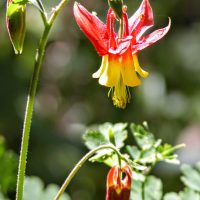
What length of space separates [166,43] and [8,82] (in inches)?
45.0

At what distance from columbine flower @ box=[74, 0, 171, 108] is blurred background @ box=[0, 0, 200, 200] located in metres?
2.18

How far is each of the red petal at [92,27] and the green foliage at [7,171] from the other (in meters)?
0.79

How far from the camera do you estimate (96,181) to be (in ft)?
14.1

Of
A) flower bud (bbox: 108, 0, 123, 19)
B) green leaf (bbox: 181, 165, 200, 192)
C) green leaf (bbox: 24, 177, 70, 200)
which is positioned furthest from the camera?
green leaf (bbox: 24, 177, 70, 200)

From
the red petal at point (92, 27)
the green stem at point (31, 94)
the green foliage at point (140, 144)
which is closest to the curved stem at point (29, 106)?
the green stem at point (31, 94)

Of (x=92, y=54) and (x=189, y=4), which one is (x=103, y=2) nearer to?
(x=92, y=54)

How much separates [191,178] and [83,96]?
7.43 ft

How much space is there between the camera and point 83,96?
4652 millimetres

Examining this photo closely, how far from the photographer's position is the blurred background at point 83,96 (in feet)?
14.1

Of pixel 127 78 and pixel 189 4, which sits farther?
pixel 189 4

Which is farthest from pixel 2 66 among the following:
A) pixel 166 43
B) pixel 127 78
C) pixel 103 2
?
pixel 127 78

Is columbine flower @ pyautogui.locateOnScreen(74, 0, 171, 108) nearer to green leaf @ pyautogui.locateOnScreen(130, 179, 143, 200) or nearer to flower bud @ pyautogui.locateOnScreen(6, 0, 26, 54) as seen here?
flower bud @ pyautogui.locateOnScreen(6, 0, 26, 54)

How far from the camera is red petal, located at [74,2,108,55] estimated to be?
194 centimetres

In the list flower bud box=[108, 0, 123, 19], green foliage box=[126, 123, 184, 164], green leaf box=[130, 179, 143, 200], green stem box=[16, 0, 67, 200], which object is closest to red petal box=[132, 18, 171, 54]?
flower bud box=[108, 0, 123, 19]
